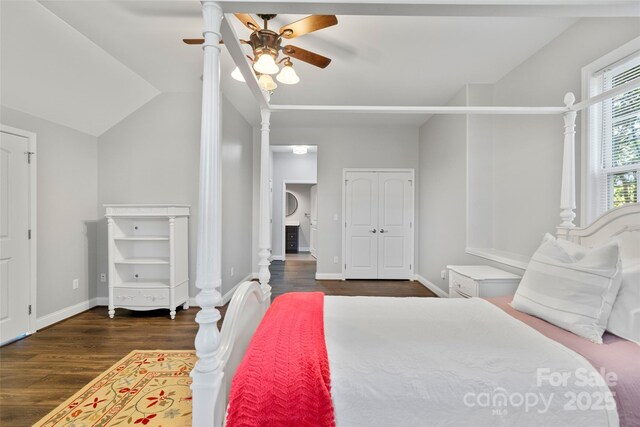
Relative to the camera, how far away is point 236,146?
14.6 ft

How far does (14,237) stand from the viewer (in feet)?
9.07

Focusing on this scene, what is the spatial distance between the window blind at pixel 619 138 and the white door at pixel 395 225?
3.21 metres

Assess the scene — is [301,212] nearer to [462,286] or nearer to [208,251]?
[462,286]

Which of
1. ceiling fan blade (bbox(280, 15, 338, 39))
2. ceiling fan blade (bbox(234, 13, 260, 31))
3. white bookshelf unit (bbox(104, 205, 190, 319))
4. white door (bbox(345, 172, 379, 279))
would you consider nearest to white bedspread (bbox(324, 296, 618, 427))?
ceiling fan blade (bbox(280, 15, 338, 39))

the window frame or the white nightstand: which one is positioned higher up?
the window frame

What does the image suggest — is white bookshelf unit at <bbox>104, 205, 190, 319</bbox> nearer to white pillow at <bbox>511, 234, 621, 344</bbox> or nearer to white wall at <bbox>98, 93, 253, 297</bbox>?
white wall at <bbox>98, 93, 253, 297</bbox>

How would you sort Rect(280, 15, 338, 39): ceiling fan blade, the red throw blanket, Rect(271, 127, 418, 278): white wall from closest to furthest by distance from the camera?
1. the red throw blanket
2. Rect(280, 15, 338, 39): ceiling fan blade
3. Rect(271, 127, 418, 278): white wall

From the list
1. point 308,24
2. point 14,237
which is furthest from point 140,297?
point 308,24

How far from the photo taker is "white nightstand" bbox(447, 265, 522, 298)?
2.38m

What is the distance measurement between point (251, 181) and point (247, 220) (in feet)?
2.59

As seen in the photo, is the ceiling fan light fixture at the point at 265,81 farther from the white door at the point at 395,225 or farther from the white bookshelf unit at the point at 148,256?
the white door at the point at 395,225

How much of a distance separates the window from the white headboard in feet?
1.51

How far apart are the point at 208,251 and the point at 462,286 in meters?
2.38

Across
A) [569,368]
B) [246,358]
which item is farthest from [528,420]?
[246,358]
